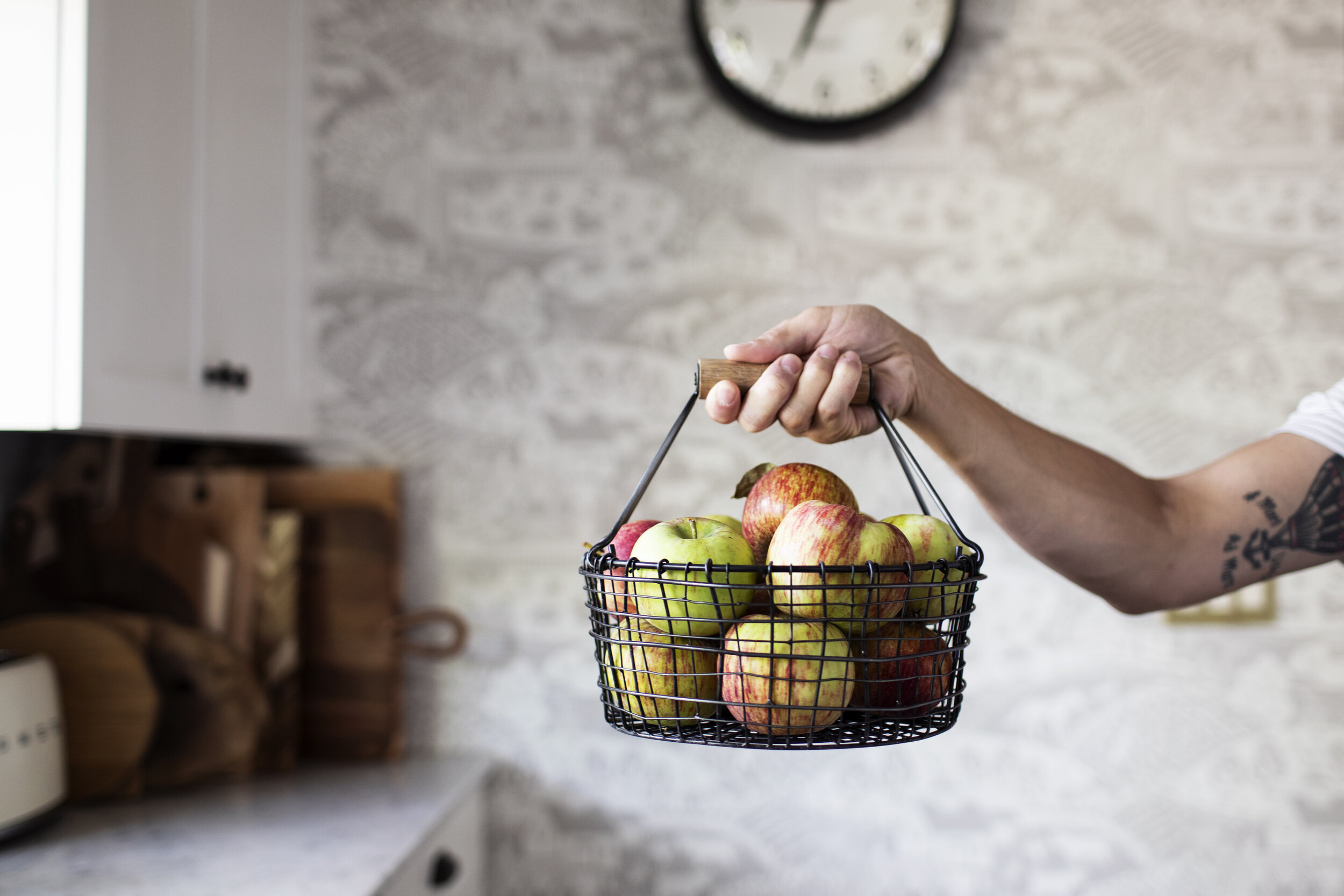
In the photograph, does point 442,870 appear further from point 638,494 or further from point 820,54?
point 820,54

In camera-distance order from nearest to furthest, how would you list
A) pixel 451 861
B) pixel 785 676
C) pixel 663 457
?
pixel 785 676 → pixel 663 457 → pixel 451 861

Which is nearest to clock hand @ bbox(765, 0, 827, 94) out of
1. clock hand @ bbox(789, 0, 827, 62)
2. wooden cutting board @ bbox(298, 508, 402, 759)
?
clock hand @ bbox(789, 0, 827, 62)

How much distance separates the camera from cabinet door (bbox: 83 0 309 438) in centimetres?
106

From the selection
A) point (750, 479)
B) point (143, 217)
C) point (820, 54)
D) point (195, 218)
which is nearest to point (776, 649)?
point (750, 479)

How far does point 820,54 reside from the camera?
170 centimetres

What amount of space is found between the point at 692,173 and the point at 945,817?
1.36 m

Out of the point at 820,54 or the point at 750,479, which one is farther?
the point at 820,54

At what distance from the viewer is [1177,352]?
1.74 meters

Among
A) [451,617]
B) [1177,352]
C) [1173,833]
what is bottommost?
[1173,833]

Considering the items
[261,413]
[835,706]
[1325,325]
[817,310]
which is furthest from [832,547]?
[1325,325]

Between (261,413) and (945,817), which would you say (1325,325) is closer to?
(945,817)

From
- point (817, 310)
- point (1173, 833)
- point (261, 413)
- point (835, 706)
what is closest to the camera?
point (835, 706)

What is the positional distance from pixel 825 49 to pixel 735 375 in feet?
4.21

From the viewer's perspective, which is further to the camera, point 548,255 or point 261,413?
point 548,255
